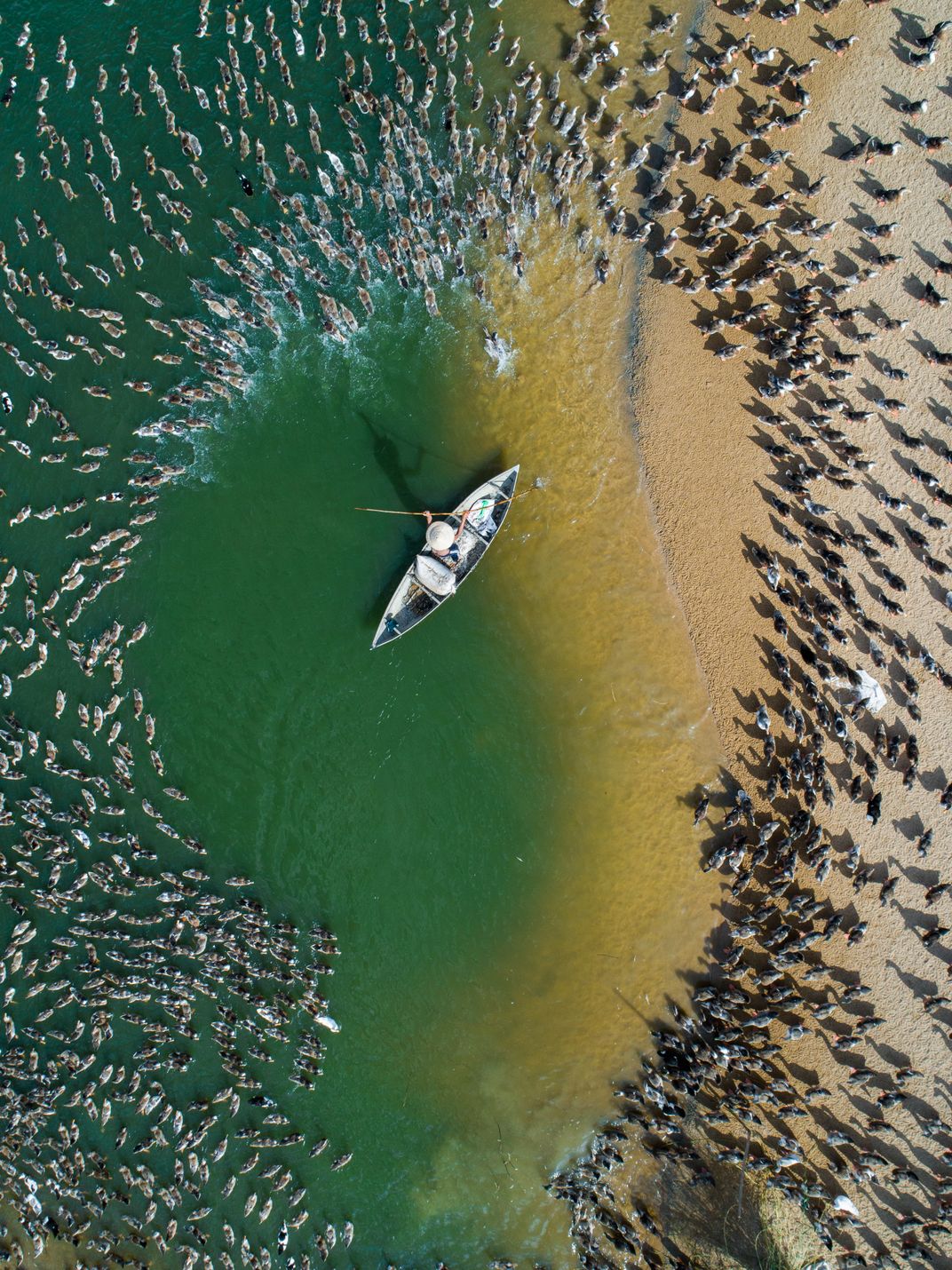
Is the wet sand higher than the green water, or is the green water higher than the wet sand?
the wet sand

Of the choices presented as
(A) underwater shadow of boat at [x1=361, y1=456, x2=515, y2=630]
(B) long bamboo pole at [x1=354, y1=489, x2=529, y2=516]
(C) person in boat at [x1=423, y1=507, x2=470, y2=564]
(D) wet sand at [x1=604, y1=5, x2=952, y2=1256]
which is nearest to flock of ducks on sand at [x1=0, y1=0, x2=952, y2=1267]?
(D) wet sand at [x1=604, y1=5, x2=952, y2=1256]

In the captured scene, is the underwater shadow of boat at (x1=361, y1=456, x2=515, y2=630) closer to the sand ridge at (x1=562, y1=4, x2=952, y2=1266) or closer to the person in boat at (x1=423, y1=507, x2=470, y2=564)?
the person in boat at (x1=423, y1=507, x2=470, y2=564)

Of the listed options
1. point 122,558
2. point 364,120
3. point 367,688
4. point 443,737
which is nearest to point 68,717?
point 122,558

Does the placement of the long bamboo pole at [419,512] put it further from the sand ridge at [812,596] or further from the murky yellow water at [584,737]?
the sand ridge at [812,596]

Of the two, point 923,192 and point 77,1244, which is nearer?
point 923,192

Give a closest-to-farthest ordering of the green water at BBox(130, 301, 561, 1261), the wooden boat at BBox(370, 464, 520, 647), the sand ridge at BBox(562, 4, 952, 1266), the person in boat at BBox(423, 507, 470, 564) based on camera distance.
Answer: the person in boat at BBox(423, 507, 470, 564) < the wooden boat at BBox(370, 464, 520, 647) < the sand ridge at BBox(562, 4, 952, 1266) < the green water at BBox(130, 301, 561, 1261)

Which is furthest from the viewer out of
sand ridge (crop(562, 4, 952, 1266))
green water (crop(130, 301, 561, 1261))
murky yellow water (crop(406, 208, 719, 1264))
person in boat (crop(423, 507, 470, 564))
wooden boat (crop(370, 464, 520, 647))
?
green water (crop(130, 301, 561, 1261))

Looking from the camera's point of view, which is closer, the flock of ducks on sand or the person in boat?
the person in boat

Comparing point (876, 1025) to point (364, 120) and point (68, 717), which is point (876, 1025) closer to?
point (68, 717)

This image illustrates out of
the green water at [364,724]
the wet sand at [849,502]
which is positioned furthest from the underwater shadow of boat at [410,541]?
the wet sand at [849,502]
